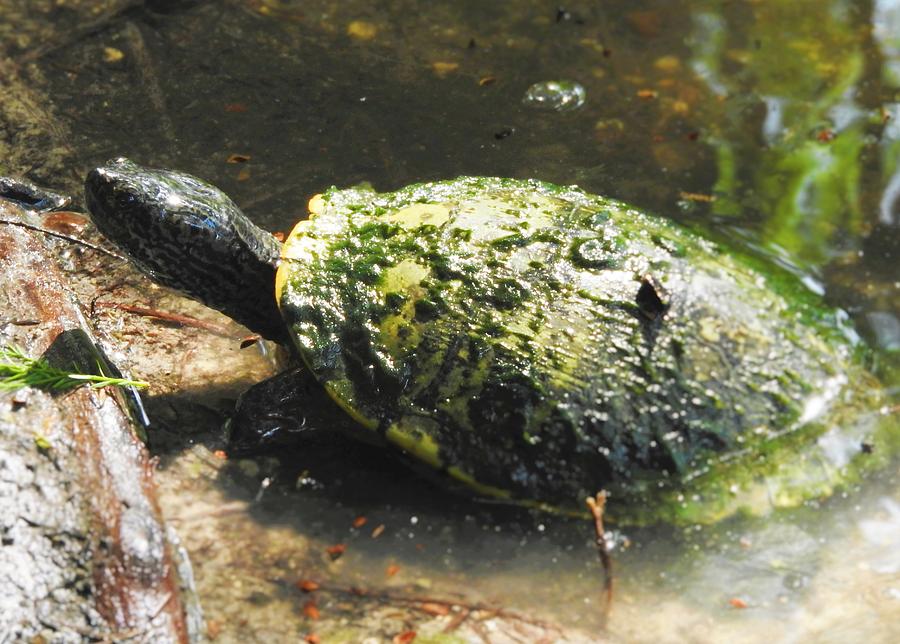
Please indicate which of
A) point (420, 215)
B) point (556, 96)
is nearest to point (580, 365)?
point (420, 215)

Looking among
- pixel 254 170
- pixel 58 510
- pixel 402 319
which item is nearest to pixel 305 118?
pixel 254 170

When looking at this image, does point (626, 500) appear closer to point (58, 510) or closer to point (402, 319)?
point (402, 319)

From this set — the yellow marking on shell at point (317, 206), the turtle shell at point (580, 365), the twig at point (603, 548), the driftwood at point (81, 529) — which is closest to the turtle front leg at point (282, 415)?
the turtle shell at point (580, 365)

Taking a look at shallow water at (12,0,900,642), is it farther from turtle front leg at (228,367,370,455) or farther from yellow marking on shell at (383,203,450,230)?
yellow marking on shell at (383,203,450,230)

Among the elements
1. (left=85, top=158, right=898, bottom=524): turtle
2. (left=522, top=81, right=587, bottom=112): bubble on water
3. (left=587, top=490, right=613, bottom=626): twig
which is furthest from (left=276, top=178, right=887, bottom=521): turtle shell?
(left=522, top=81, right=587, bottom=112): bubble on water

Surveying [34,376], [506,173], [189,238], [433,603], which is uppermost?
[506,173]

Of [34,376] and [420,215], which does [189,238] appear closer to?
[34,376]
